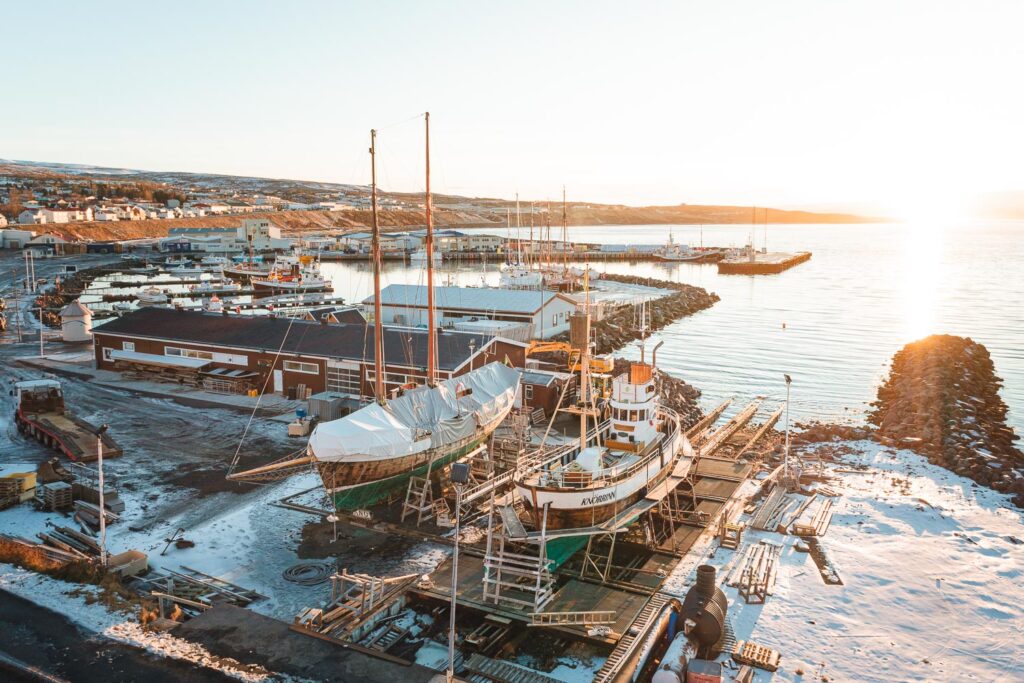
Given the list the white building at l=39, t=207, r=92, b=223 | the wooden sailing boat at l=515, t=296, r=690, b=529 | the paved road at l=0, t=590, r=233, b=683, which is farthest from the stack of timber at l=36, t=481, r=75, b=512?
the white building at l=39, t=207, r=92, b=223

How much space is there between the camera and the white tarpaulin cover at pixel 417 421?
20844mm

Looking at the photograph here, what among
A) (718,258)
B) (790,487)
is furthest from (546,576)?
(718,258)

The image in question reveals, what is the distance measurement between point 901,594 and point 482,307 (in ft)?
123

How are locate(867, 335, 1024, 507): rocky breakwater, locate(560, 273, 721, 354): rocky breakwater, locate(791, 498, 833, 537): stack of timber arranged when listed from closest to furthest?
locate(791, 498, 833, 537): stack of timber → locate(867, 335, 1024, 507): rocky breakwater → locate(560, 273, 721, 354): rocky breakwater

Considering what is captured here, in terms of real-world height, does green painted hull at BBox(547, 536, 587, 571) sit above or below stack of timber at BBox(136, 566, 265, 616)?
above

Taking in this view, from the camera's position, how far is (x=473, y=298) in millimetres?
54781

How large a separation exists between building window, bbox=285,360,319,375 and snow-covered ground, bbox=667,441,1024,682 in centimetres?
2188

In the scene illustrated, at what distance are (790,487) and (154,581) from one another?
67.1ft

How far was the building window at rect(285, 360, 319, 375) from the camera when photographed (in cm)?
3588

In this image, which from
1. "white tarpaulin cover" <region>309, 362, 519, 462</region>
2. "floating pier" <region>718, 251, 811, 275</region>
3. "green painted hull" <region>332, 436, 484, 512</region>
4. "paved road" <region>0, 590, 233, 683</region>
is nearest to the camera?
"paved road" <region>0, 590, 233, 683</region>

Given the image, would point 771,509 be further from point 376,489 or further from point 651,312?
point 651,312

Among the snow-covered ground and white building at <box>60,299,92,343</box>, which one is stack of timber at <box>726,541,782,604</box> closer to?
the snow-covered ground

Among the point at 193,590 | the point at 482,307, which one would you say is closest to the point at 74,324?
the point at 482,307

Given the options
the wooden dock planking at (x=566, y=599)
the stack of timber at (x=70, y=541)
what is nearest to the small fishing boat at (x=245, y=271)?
the stack of timber at (x=70, y=541)
